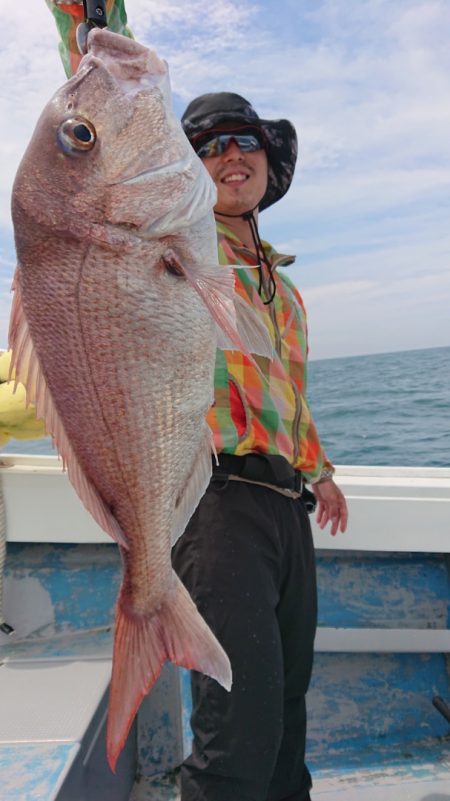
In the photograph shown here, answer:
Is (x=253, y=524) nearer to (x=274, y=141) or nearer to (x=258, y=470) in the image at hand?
(x=258, y=470)

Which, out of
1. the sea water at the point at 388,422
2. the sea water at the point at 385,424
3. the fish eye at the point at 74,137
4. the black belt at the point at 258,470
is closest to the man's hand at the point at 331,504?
the black belt at the point at 258,470

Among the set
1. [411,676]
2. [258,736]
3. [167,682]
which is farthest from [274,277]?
[411,676]

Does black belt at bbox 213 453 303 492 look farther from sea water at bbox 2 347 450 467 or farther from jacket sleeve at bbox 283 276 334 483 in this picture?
sea water at bbox 2 347 450 467

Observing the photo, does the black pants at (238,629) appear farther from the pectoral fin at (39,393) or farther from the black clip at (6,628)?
the black clip at (6,628)

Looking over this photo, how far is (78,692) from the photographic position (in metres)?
2.15

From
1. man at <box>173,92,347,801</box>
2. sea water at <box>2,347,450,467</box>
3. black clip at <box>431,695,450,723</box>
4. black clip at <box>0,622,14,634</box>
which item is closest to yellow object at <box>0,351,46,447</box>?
black clip at <box>0,622,14,634</box>

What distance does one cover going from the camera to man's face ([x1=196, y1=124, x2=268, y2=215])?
206 cm

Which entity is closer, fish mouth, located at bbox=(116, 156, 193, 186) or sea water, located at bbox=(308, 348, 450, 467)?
fish mouth, located at bbox=(116, 156, 193, 186)

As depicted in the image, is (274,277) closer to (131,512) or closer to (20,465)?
(131,512)

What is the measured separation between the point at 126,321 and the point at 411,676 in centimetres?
247

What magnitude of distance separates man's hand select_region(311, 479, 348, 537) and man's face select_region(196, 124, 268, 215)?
1100 mm

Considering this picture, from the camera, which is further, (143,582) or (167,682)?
(167,682)

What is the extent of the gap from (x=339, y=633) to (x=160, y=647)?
1829mm

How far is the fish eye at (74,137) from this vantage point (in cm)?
112
